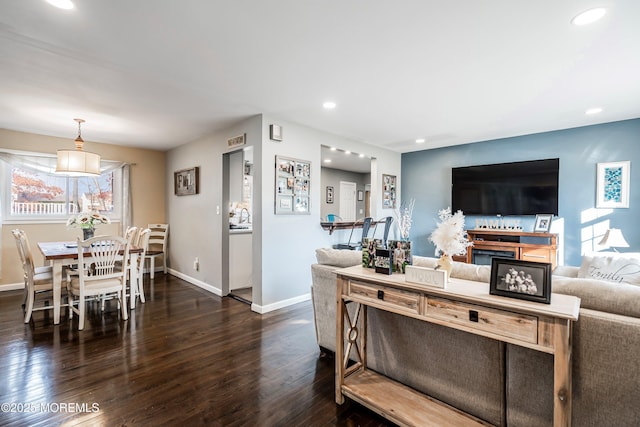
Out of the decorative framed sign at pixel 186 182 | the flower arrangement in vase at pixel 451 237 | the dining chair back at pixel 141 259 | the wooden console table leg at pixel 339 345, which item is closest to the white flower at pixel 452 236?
the flower arrangement in vase at pixel 451 237

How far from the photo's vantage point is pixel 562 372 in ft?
3.83

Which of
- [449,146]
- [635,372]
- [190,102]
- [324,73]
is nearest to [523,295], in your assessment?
[635,372]

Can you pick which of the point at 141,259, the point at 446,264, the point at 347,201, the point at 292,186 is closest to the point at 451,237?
the point at 446,264

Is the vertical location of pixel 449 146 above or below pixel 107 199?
above

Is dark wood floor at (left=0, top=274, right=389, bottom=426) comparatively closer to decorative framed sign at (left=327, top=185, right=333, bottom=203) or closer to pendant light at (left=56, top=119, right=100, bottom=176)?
pendant light at (left=56, top=119, right=100, bottom=176)

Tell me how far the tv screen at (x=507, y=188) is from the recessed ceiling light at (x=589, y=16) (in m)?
3.23

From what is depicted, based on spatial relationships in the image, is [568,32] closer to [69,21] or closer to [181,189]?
[69,21]

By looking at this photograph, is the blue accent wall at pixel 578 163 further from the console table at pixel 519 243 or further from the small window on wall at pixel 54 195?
the small window on wall at pixel 54 195

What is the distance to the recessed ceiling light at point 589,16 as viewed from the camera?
1746mm

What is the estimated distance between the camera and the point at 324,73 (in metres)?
2.58

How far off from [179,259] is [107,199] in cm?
172

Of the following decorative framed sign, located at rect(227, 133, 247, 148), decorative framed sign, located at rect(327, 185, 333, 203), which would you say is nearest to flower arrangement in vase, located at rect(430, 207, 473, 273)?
decorative framed sign, located at rect(227, 133, 247, 148)

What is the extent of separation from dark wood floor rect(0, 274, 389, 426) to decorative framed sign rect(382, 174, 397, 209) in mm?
3003

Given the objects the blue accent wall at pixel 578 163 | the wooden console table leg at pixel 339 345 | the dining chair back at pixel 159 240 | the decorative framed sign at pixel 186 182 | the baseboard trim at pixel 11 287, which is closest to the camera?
the wooden console table leg at pixel 339 345
